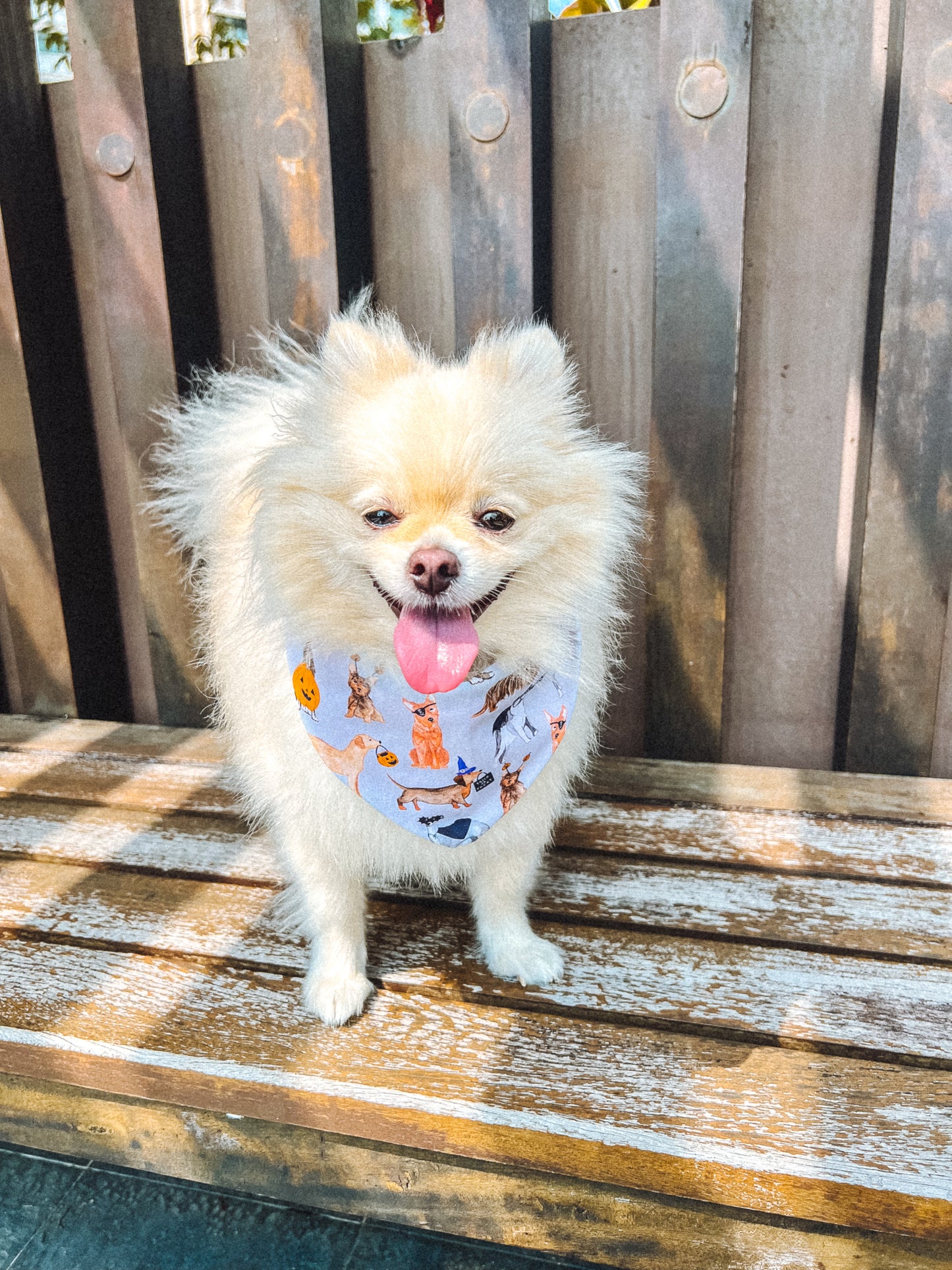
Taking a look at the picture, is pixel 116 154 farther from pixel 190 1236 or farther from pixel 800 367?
pixel 190 1236

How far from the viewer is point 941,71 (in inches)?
64.7

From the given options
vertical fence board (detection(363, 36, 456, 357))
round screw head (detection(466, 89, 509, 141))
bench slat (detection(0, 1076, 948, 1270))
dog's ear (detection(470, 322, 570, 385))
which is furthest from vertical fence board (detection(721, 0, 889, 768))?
bench slat (detection(0, 1076, 948, 1270))

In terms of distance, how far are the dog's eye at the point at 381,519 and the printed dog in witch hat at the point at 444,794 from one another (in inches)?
17.0

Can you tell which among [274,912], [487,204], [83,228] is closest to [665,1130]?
[274,912]

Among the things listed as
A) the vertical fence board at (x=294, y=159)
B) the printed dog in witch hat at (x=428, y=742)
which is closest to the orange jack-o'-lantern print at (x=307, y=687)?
the printed dog in witch hat at (x=428, y=742)

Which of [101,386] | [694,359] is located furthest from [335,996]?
[101,386]

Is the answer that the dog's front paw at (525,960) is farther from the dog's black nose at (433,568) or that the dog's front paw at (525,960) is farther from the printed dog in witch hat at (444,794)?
the dog's black nose at (433,568)

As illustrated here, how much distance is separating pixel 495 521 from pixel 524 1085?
2.61 ft

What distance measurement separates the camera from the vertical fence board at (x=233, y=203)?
204 cm

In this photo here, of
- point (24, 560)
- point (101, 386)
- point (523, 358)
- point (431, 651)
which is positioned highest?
point (523, 358)

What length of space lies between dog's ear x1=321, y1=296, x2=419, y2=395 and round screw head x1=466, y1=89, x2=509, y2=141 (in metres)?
0.77

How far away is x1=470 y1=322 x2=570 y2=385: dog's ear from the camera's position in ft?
4.25

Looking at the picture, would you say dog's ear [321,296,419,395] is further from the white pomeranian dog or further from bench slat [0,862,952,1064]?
bench slat [0,862,952,1064]

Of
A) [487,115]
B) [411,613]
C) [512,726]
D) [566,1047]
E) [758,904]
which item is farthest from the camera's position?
[487,115]
